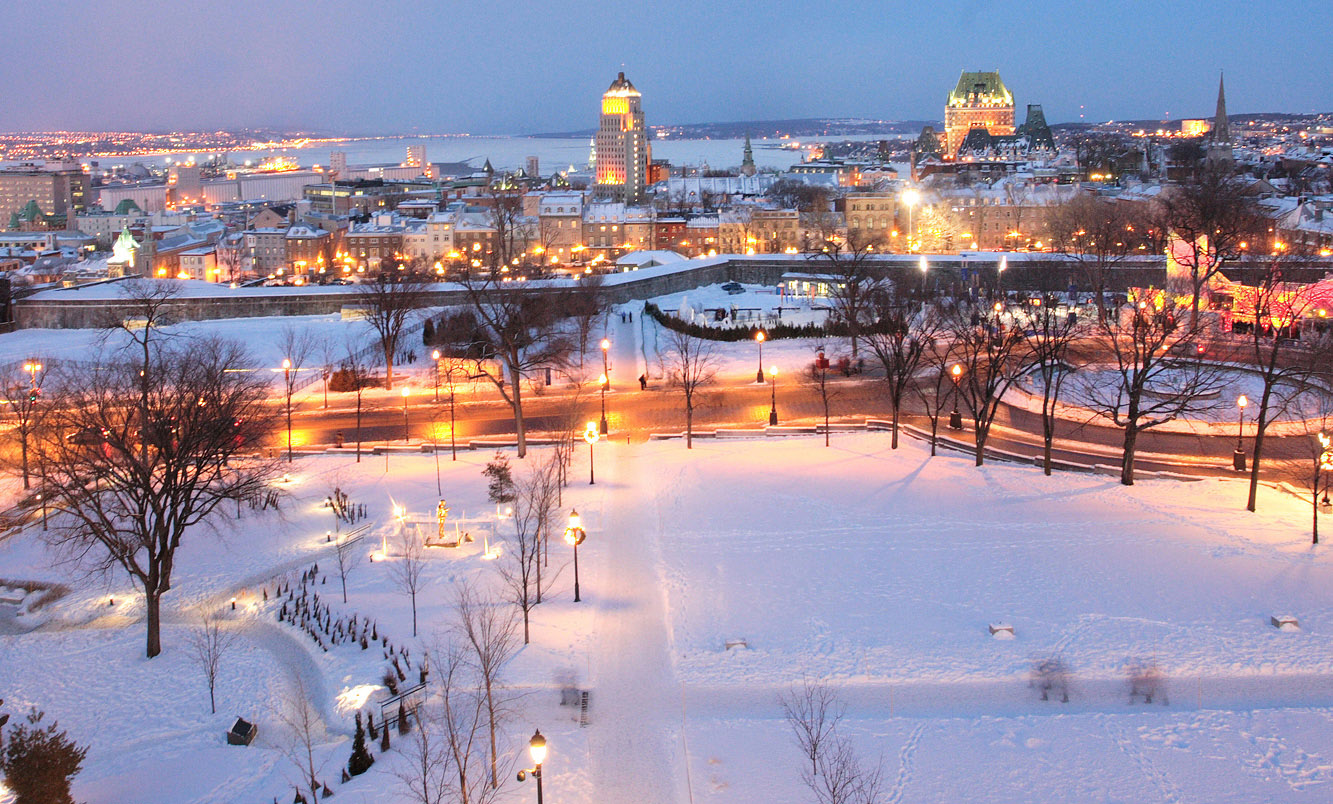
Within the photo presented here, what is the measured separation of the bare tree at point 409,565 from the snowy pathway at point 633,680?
285 centimetres

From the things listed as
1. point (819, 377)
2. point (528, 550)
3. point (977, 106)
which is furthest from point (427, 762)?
point (977, 106)

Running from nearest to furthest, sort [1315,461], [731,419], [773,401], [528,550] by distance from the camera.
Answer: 1. [528,550]
2. [1315,461]
3. [731,419]
4. [773,401]

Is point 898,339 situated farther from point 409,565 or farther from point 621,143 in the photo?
point 621,143

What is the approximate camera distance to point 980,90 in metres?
192

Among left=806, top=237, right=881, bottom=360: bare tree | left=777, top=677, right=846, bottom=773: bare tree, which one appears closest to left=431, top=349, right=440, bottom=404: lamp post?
left=806, top=237, right=881, bottom=360: bare tree

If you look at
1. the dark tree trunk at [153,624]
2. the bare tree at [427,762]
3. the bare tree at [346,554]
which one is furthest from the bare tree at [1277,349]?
the dark tree trunk at [153,624]

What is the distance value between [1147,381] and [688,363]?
43.1 feet

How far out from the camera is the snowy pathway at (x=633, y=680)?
12086 mm

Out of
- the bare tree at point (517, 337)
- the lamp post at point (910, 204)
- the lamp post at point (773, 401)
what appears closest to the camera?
the bare tree at point (517, 337)

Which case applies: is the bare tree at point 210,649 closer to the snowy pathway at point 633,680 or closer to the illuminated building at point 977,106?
the snowy pathway at point 633,680

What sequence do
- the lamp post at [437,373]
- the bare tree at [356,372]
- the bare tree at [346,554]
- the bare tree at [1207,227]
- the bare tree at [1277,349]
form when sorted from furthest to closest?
1. the bare tree at [1207,227]
2. the bare tree at [356,372]
3. the lamp post at [437,373]
4. the bare tree at [1277,349]
5. the bare tree at [346,554]

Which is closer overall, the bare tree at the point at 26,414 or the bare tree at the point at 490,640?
the bare tree at the point at 490,640

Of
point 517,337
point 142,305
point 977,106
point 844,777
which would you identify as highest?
point 977,106

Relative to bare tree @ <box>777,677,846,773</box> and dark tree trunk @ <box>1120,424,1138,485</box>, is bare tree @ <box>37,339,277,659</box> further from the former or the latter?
dark tree trunk @ <box>1120,424,1138,485</box>
